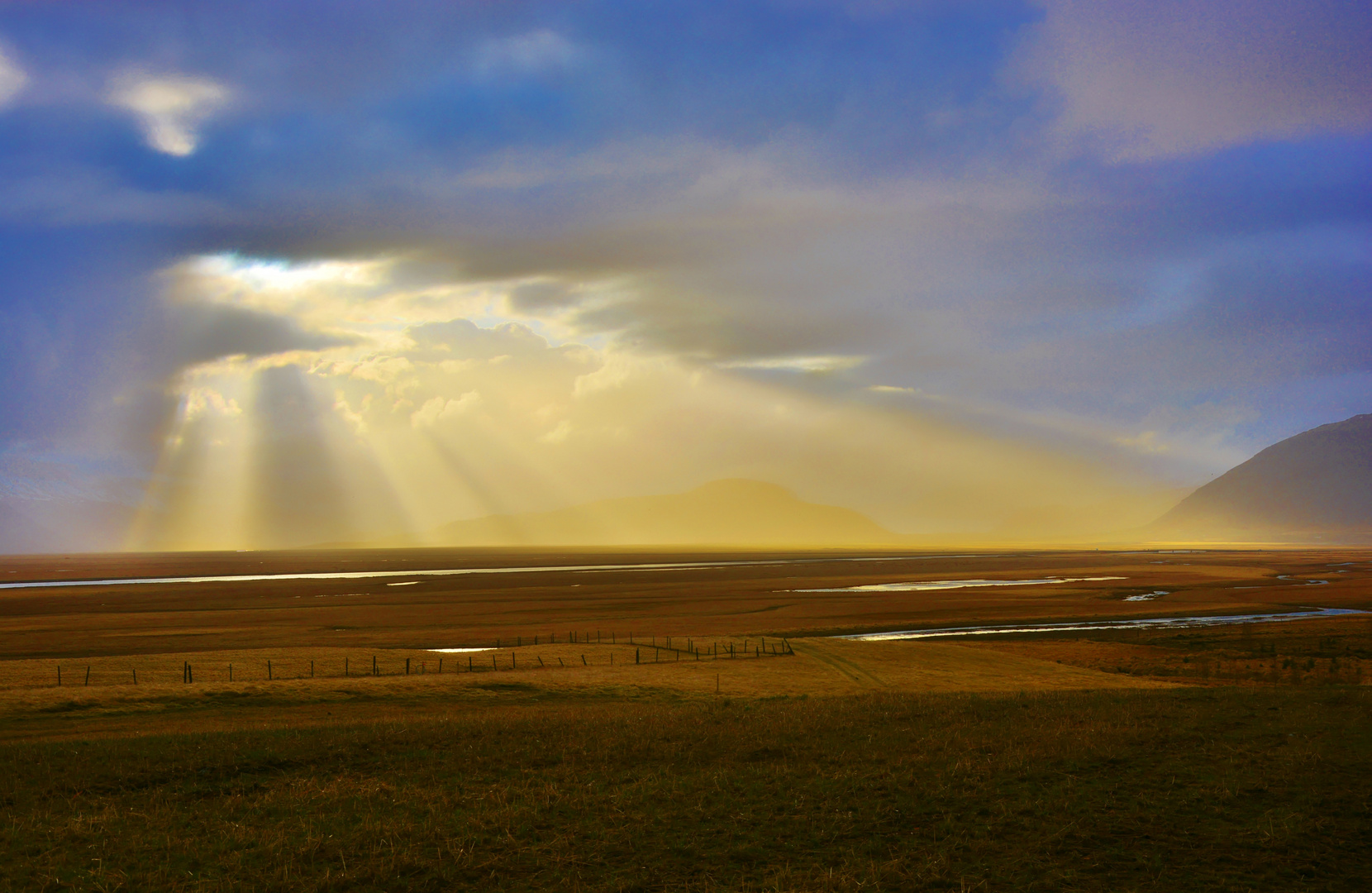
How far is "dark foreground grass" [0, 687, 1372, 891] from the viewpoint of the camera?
13531 millimetres

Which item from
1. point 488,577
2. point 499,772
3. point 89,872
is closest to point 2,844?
point 89,872

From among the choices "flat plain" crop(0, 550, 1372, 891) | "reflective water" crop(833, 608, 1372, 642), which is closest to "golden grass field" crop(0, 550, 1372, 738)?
"flat plain" crop(0, 550, 1372, 891)

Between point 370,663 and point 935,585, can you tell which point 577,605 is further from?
point 935,585

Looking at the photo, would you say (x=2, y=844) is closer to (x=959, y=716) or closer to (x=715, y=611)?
(x=959, y=716)

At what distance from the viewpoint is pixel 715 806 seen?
1655cm

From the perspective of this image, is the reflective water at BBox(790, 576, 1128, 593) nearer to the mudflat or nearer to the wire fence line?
the mudflat

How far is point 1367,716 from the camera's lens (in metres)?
24.1

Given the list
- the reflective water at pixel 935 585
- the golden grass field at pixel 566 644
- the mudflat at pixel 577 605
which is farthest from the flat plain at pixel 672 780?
the reflective water at pixel 935 585

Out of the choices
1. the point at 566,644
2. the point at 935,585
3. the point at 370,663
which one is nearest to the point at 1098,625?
the point at 566,644

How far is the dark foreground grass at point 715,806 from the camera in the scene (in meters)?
13.5

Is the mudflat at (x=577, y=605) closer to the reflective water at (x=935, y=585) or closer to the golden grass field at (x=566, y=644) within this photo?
the golden grass field at (x=566, y=644)

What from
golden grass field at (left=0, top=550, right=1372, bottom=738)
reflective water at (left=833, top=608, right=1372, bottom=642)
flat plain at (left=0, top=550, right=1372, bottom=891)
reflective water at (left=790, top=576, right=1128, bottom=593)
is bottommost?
reflective water at (left=790, top=576, right=1128, bottom=593)

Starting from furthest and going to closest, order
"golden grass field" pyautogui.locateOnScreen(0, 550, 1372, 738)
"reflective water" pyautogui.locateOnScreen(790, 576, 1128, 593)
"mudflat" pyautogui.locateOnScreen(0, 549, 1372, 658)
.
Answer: "reflective water" pyautogui.locateOnScreen(790, 576, 1128, 593), "mudflat" pyautogui.locateOnScreen(0, 549, 1372, 658), "golden grass field" pyautogui.locateOnScreen(0, 550, 1372, 738)

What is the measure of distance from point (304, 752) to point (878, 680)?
3285cm
